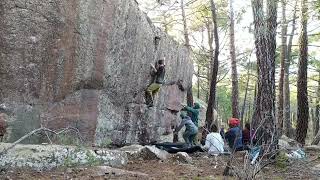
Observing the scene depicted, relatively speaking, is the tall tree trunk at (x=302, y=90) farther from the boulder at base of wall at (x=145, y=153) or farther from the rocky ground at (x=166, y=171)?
the boulder at base of wall at (x=145, y=153)

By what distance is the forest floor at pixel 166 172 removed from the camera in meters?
6.17

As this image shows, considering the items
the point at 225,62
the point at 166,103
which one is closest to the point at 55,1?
the point at 166,103

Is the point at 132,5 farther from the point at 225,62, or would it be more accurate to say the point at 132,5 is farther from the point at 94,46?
the point at 225,62

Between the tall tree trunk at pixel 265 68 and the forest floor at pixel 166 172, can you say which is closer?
the forest floor at pixel 166 172

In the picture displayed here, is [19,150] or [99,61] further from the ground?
[99,61]

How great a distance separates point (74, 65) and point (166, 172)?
10.9 feet

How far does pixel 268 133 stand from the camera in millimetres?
9711

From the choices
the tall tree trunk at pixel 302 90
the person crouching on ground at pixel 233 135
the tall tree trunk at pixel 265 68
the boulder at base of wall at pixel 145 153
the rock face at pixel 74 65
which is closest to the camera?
the rock face at pixel 74 65

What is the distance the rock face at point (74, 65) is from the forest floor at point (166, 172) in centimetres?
210

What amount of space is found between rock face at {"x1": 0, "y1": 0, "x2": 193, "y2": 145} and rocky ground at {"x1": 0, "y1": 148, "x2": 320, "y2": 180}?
6.55ft

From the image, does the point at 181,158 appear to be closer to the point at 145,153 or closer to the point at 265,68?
the point at 145,153

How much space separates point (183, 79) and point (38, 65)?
10.4 metres

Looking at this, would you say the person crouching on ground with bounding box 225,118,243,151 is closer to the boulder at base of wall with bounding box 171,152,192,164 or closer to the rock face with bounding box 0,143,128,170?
the boulder at base of wall with bounding box 171,152,192,164

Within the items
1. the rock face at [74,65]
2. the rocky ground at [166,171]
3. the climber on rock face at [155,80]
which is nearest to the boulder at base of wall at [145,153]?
the rocky ground at [166,171]
